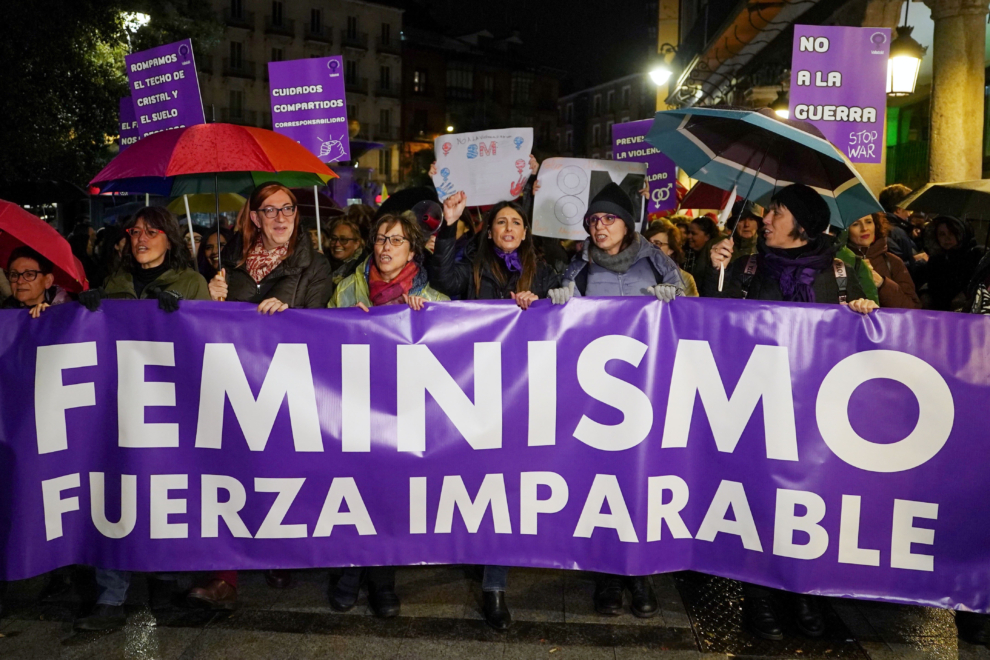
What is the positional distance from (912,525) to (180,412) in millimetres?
3132

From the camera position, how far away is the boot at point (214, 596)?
3.94m

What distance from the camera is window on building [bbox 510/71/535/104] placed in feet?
251

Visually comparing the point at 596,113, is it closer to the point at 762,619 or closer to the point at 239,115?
the point at 239,115

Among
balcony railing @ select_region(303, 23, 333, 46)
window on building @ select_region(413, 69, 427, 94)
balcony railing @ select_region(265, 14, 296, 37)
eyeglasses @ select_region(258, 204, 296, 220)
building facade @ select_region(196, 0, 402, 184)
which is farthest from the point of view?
window on building @ select_region(413, 69, 427, 94)

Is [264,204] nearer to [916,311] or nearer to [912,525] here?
[916,311]

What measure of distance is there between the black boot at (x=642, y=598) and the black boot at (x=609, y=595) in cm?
6

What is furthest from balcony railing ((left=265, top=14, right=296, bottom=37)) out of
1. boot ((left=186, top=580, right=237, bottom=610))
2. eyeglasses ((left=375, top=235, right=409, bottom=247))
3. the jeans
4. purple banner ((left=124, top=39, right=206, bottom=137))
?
the jeans

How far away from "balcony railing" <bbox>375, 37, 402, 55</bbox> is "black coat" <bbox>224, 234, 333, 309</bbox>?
62611 mm

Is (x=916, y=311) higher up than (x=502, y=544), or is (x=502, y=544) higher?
(x=916, y=311)

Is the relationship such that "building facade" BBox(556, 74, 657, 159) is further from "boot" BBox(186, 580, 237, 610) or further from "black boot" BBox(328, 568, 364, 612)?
"boot" BBox(186, 580, 237, 610)

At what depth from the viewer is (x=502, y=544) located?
381cm

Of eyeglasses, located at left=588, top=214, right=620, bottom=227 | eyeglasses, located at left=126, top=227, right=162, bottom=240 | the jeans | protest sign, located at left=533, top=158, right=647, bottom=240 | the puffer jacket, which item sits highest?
protest sign, located at left=533, top=158, right=647, bottom=240

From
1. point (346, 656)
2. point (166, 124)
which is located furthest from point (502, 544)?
point (166, 124)

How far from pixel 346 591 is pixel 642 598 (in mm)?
1370
